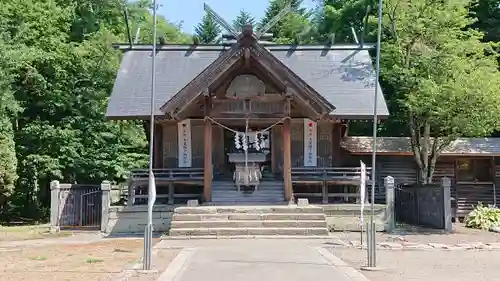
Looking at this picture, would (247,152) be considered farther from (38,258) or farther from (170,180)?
(38,258)

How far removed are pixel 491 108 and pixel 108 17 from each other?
23.4 meters

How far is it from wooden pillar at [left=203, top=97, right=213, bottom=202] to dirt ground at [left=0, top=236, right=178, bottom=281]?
4.11m

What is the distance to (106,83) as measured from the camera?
29719mm

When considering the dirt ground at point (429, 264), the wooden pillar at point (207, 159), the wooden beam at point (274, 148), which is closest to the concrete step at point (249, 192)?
the wooden pillar at point (207, 159)

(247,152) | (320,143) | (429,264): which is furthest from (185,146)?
(429,264)

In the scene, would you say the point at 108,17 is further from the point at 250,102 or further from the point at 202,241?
the point at 202,241

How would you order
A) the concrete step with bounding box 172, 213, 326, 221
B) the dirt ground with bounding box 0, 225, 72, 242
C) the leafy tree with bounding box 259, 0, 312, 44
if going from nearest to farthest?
the concrete step with bounding box 172, 213, 326, 221
the dirt ground with bounding box 0, 225, 72, 242
the leafy tree with bounding box 259, 0, 312, 44

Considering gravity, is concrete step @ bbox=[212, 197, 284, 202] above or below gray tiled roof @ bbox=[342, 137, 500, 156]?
below

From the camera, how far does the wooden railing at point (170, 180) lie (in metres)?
21.3

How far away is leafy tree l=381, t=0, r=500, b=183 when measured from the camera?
22.3m

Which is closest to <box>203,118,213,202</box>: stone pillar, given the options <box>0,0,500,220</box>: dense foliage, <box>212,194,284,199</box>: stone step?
<box>212,194,284,199</box>: stone step

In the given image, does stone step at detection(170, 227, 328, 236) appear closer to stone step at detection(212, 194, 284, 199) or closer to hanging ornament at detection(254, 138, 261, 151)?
stone step at detection(212, 194, 284, 199)

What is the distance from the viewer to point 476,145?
2750 centimetres

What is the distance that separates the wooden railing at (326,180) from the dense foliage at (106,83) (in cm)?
413
